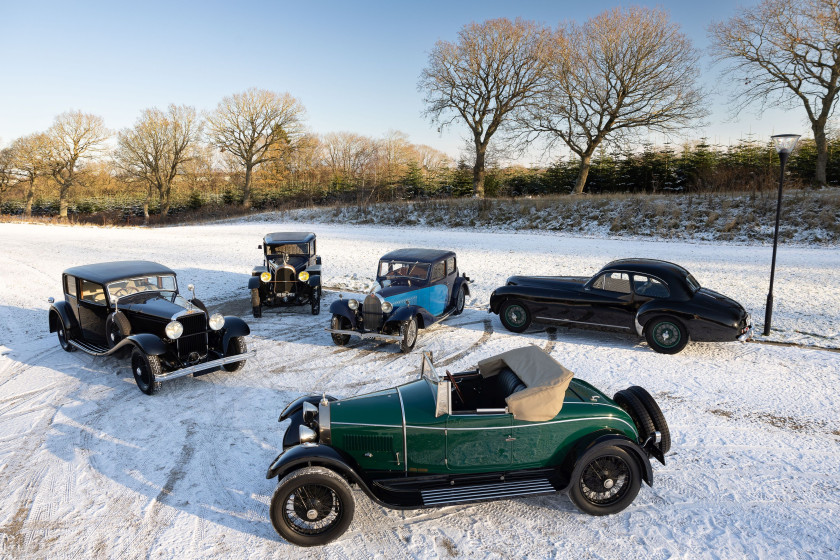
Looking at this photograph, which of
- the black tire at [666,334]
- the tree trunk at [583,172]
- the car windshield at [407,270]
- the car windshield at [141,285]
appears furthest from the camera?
the tree trunk at [583,172]

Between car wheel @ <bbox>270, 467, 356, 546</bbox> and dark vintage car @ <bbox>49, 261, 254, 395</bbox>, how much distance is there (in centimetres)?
355

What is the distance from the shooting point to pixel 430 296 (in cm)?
974

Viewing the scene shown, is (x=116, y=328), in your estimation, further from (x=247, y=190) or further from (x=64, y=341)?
(x=247, y=190)

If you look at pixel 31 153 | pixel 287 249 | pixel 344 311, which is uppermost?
pixel 31 153

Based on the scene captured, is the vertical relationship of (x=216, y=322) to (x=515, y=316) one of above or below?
above

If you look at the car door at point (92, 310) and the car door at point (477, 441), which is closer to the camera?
the car door at point (477, 441)

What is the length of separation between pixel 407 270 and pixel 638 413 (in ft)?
19.2

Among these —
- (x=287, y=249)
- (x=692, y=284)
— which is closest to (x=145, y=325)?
(x=287, y=249)

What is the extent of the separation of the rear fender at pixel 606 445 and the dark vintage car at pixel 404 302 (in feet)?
14.7

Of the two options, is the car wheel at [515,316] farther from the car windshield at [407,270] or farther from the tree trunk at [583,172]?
the tree trunk at [583,172]

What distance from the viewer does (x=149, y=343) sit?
22.6 ft

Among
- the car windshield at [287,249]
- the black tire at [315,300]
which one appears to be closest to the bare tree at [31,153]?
the car windshield at [287,249]

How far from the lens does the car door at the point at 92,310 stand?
808 centimetres

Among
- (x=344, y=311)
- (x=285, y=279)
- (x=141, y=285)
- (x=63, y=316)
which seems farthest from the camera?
(x=285, y=279)
